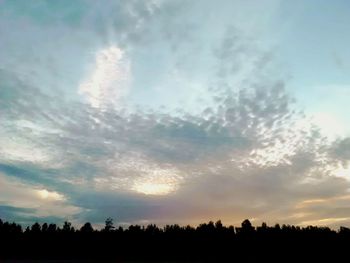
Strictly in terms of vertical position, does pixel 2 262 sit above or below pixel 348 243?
below

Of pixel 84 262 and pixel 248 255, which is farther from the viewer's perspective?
pixel 248 255

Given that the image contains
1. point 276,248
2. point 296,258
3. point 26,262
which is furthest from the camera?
point 276,248

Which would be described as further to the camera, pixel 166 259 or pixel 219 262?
pixel 166 259

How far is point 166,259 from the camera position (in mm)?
198250

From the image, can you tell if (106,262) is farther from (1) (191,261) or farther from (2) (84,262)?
(1) (191,261)

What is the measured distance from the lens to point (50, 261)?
188m

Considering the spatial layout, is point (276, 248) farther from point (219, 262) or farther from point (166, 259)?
point (166, 259)

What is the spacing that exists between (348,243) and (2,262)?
152345 millimetres

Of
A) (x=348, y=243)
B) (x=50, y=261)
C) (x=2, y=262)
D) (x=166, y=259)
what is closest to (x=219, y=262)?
(x=166, y=259)

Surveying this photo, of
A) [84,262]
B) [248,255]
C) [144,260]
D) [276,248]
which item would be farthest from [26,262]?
[276,248]

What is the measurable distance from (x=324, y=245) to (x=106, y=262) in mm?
98948

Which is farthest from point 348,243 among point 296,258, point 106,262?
point 106,262

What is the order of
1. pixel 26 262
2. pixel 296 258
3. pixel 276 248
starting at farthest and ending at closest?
pixel 276 248, pixel 296 258, pixel 26 262

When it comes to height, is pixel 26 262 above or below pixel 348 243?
below
